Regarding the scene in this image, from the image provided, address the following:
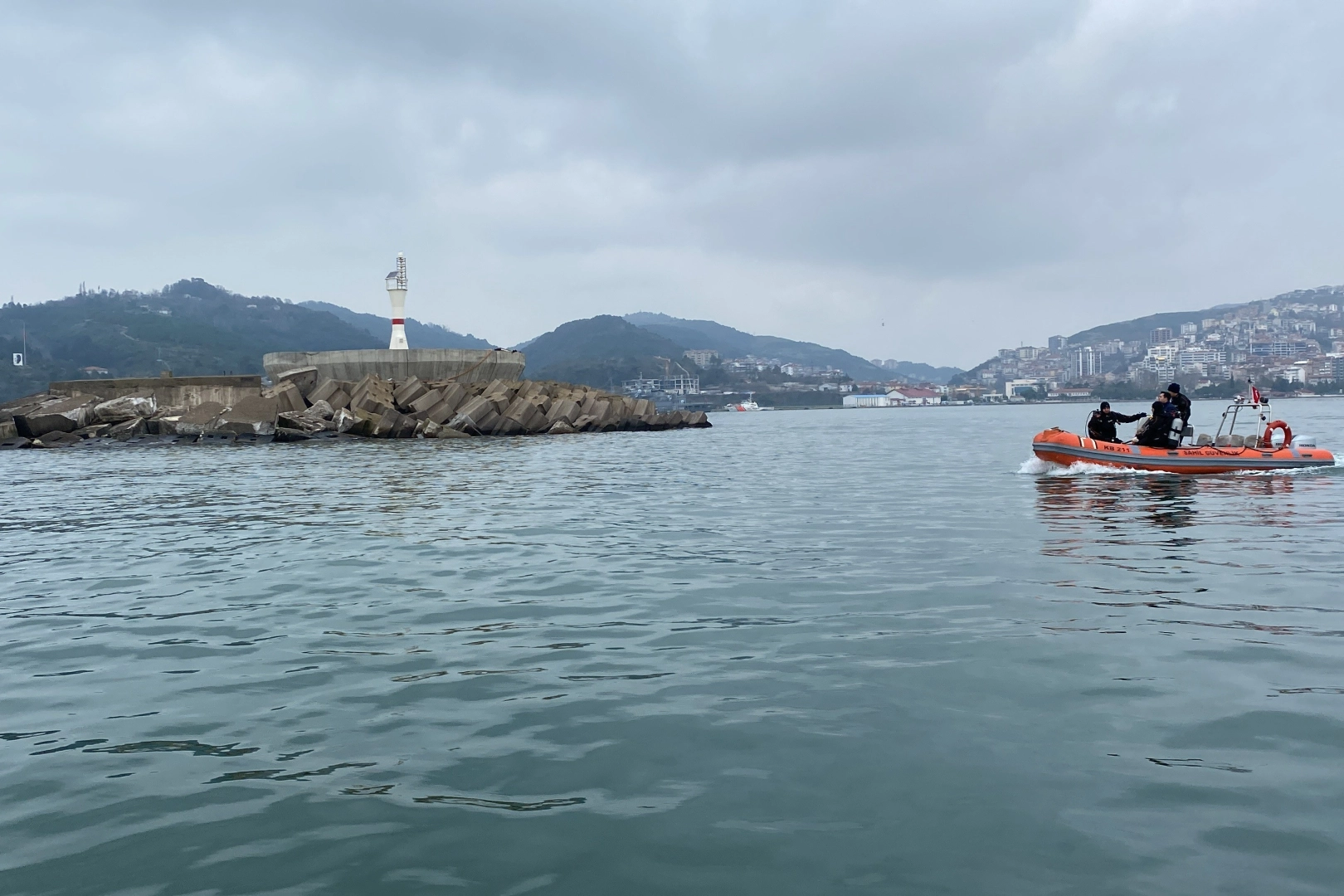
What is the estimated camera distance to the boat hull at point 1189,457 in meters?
19.0

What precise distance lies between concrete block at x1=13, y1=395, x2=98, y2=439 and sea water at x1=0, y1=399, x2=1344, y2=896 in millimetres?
30212

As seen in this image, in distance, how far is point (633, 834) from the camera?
11.9 feet

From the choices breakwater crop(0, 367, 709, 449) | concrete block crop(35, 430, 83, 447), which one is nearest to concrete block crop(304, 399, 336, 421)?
breakwater crop(0, 367, 709, 449)

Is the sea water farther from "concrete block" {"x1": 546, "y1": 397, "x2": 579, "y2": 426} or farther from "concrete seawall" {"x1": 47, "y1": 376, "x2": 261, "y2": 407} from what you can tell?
"concrete seawall" {"x1": 47, "y1": 376, "x2": 261, "y2": 407}

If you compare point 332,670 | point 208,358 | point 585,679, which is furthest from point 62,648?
point 208,358

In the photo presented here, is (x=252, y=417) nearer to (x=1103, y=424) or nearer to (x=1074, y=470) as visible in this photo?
(x=1074, y=470)

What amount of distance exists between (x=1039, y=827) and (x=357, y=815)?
2.63 m

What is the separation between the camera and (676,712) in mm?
5016

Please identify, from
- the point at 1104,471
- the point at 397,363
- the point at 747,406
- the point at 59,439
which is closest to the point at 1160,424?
the point at 1104,471

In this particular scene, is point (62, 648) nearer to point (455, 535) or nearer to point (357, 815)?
point (357, 815)

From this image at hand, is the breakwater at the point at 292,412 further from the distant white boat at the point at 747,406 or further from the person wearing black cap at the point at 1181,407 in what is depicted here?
the distant white boat at the point at 747,406

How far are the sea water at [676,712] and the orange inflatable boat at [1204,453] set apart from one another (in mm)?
7665

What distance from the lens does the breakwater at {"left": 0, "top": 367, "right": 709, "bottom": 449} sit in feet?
120

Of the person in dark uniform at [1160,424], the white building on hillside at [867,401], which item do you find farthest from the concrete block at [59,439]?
the white building on hillside at [867,401]
